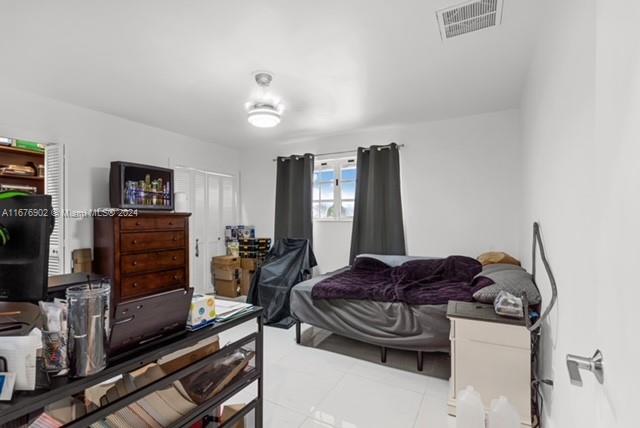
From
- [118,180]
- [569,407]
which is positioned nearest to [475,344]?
[569,407]

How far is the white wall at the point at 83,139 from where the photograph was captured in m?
3.03

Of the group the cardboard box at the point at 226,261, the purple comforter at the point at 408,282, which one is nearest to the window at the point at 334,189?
the purple comforter at the point at 408,282

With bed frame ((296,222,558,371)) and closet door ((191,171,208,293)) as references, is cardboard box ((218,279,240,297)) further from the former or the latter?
bed frame ((296,222,558,371))

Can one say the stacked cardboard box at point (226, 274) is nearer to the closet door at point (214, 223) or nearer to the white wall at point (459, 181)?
the closet door at point (214, 223)

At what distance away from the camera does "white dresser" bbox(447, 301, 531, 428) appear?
187 centimetres

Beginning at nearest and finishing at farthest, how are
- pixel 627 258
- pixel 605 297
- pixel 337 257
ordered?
pixel 627 258 → pixel 605 297 → pixel 337 257

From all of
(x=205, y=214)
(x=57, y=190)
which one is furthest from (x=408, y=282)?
(x=57, y=190)

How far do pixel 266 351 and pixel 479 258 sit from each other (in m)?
2.57

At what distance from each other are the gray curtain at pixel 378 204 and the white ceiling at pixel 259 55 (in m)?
0.79

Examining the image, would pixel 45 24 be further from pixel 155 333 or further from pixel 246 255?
pixel 246 255

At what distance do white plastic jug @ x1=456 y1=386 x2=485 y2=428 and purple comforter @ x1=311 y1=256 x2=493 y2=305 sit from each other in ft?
2.66

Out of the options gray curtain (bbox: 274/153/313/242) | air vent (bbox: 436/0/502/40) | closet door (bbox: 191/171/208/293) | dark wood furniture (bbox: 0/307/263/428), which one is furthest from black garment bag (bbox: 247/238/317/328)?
air vent (bbox: 436/0/502/40)

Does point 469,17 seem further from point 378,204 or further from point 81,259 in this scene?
point 81,259

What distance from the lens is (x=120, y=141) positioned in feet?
12.7
